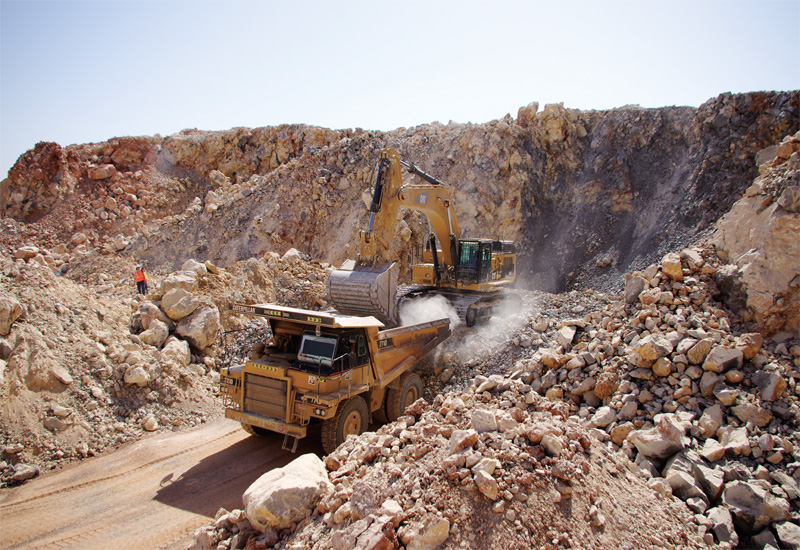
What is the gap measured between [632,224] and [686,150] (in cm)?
384

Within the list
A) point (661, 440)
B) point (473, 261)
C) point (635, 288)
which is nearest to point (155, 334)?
point (473, 261)

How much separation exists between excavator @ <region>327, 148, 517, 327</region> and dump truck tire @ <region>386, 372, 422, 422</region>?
4.77 feet

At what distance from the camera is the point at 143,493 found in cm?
611

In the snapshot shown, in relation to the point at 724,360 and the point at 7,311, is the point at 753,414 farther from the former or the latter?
the point at 7,311

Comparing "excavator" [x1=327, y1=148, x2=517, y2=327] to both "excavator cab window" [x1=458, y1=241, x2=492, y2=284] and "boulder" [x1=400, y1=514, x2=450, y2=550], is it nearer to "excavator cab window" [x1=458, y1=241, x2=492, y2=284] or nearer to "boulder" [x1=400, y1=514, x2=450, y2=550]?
"excavator cab window" [x1=458, y1=241, x2=492, y2=284]

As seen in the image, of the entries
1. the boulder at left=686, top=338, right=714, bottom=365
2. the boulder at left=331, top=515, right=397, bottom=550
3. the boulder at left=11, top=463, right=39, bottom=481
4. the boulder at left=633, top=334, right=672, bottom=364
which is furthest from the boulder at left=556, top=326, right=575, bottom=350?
the boulder at left=11, top=463, right=39, bottom=481

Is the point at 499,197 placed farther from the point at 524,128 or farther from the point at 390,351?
the point at 390,351

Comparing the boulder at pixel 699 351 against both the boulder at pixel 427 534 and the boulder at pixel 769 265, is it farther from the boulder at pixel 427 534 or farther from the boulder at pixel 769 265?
the boulder at pixel 427 534

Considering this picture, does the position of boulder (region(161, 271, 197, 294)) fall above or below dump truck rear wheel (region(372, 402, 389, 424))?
above

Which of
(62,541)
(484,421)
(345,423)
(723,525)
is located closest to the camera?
(723,525)

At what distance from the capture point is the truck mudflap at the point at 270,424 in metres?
6.29

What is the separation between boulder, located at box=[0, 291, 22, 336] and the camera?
24.6ft

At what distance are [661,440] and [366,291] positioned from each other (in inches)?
212

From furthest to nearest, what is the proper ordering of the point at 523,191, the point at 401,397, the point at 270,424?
the point at 523,191, the point at 401,397, the point at 270,424
